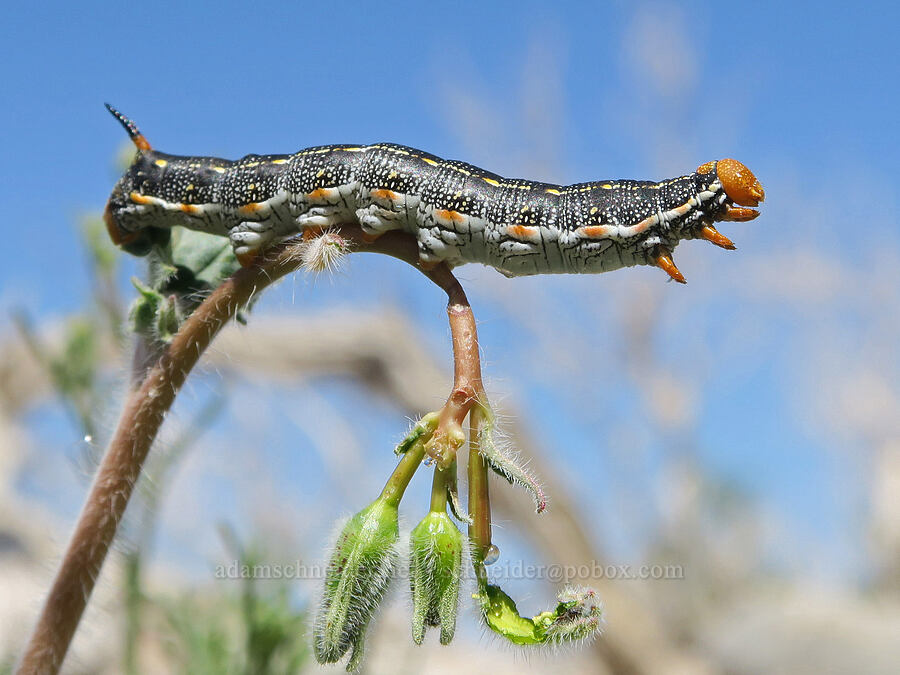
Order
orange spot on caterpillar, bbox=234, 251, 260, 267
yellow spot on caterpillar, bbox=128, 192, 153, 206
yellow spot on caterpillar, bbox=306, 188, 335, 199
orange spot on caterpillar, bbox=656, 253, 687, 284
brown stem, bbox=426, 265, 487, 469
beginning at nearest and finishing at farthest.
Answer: brown stem, bbox=426, 265, 487, 469 < orange spot on caterpillar, bbox=656, 253, 687, 284 < yellow spot on caterpillar, bbox=306, 188, 335, 199 < orange spot on caterpillar, bbox=234, 251, 260, 267 < yellow spot on caterpillar, bbox=128, 192, 153, 206

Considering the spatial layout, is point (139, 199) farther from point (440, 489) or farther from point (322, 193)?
point (440, 489)

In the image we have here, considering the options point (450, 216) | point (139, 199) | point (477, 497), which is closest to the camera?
point (477, 497)

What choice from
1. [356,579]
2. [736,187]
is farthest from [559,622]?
[736,187]

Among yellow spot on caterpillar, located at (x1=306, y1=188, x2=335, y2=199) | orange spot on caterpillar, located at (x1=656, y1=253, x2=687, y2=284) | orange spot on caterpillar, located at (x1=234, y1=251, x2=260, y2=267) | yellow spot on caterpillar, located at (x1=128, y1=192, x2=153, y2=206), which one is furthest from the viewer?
yellow spot on caterpillar, located at (x1=128, y1=192, x2=153, y2=206)

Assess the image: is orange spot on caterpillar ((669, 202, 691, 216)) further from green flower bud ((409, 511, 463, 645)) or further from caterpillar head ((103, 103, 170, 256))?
caterpillar head ((103, 103, 170, 256))

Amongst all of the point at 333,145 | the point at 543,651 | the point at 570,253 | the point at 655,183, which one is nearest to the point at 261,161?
the point at 333,145

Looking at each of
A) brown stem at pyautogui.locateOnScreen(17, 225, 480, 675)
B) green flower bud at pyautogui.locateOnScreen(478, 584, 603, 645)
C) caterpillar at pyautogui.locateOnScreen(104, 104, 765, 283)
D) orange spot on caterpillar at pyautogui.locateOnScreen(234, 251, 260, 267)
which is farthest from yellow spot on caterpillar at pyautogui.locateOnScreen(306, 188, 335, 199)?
green flower bud at pyautogui.locateOnScreen(478, 584, 603, 645)

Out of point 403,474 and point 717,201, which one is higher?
point 717,201
